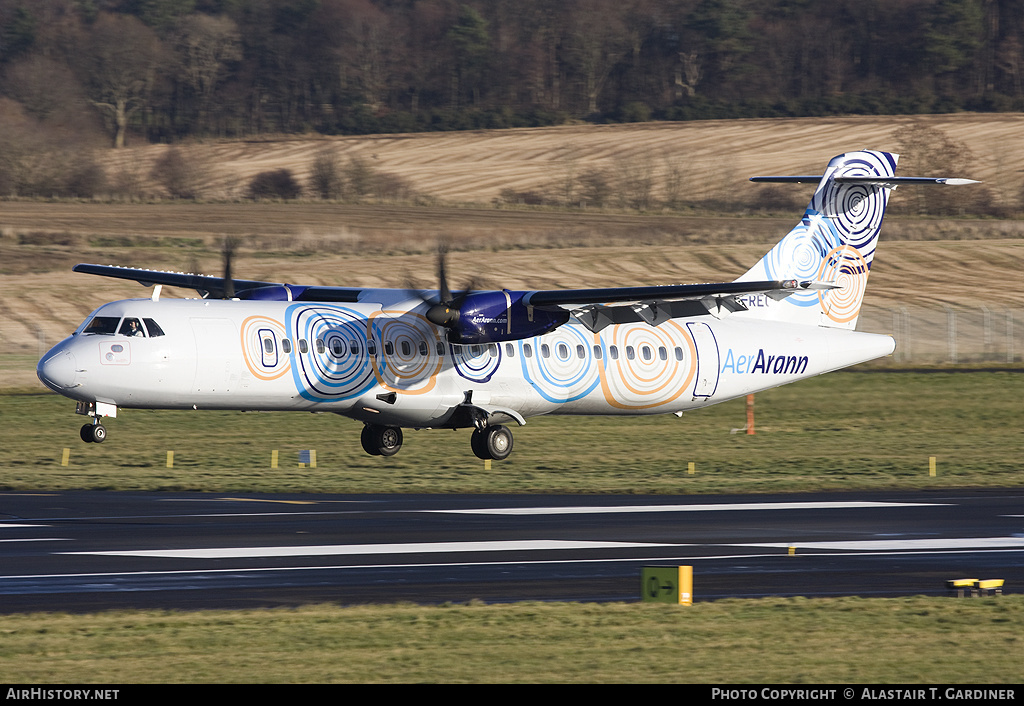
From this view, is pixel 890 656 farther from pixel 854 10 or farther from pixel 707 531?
pixel 854 10

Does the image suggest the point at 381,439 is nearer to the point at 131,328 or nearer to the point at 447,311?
the point at 447,311

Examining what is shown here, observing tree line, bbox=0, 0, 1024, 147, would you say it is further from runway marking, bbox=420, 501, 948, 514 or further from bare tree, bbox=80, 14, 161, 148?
runway marking, bbox=420, 501, 948, 514

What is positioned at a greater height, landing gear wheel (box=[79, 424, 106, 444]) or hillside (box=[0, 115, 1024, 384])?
hillside (box=[0, 115, 1024, 384])

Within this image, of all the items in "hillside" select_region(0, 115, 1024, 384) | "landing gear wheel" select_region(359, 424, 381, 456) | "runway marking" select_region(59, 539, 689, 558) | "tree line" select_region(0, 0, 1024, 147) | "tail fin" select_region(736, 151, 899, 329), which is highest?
"tree line" select_region(0, 0, 1024, 147)

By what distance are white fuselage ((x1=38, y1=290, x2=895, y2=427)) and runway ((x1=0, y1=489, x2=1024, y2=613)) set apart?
2.46 meters

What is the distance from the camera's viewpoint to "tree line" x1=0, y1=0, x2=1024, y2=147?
106438 mm

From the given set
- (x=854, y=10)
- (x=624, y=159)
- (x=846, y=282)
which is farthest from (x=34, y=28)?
(x=846, y=282)

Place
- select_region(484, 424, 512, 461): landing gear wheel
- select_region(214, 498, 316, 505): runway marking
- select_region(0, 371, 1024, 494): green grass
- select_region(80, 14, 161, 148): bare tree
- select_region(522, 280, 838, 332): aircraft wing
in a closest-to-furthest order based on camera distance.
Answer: select_region(214, 498, 316, 505): runway marking, select_region(0, 371, 1024, 494): green grass, select_region(522, 280, 838, 332): aircraft wing, select_region(484, 424, 512, 461): landing gear wheel, select_region(80, 14, 161, 148): bare tree

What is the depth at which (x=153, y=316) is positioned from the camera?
27.4 metres

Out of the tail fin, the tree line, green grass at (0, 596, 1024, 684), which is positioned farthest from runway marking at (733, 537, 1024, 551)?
the tree line

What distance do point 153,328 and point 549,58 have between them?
91.8 metres

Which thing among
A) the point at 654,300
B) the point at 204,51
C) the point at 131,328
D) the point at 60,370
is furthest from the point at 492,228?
the point at 60,370

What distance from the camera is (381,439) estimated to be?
32031 mm
